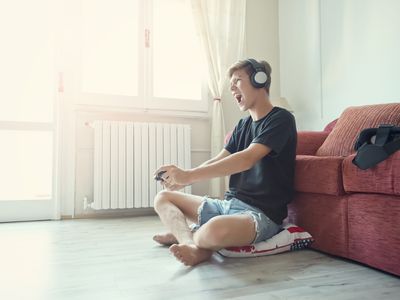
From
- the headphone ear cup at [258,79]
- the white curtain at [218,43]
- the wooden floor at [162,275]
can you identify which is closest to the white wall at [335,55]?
the white curtain at [218,43]

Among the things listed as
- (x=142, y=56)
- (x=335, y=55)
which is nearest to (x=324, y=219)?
(x=335, y=55)

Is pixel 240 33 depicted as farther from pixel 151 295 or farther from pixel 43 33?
pixel 151 295

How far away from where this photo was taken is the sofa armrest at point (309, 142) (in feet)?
6.56

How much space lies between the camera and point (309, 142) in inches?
79.5

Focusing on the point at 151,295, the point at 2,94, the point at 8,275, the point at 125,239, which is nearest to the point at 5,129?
the point at 2,94

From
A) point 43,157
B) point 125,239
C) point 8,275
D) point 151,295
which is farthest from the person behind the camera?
point 43,157

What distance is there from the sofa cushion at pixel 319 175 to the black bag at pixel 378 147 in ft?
0.41

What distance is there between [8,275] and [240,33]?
2.87 metres

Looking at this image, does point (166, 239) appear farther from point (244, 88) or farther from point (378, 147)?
point (378, 147)

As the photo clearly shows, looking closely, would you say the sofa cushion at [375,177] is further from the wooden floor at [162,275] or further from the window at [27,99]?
the window at [27,99]

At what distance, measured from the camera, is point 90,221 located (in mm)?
2553

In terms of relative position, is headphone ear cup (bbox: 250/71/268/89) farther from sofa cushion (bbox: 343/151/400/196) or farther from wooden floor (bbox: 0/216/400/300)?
wooden floor (bbox: 0/216/400/300)

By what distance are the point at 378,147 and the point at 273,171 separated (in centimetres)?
43

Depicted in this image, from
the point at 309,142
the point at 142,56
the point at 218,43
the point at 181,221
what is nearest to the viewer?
the point at 181,221
